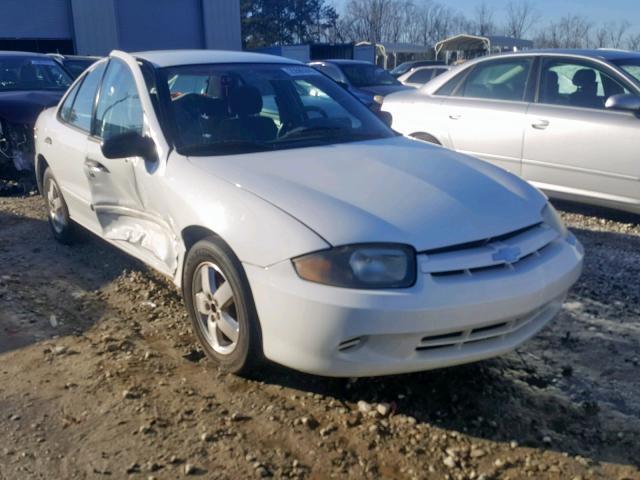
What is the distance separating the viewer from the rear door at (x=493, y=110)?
6.52 meters

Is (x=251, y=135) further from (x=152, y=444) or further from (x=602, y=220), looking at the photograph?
(x=602, y=220)

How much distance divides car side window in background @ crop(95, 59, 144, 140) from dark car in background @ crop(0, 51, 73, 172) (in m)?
3.56

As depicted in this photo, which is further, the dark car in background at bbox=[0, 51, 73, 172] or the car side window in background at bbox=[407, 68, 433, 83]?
the car side window in background at bbox=[407, 68, 433, 83]

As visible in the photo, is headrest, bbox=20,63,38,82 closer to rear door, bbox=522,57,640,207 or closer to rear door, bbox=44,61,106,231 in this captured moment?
rear door, bbox=44,61,106,231

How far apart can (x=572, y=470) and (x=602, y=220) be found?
13.3 feet

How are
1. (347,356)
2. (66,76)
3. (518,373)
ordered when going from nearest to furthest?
(347,356) < (518,373) < (66,76)

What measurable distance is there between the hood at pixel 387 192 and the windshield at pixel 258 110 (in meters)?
0.21

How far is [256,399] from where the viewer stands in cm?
324

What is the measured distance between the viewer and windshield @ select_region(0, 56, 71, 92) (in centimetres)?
903

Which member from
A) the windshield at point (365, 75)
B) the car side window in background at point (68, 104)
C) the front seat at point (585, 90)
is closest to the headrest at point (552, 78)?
the front seat at point (585, 90)

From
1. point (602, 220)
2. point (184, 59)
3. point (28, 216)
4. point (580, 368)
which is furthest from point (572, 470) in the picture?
point (28, 216)

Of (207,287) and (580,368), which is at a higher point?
(207,287)

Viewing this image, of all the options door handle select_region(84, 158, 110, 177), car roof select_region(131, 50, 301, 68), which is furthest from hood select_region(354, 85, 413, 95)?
door handle select_region(84, 158, 110, 177)

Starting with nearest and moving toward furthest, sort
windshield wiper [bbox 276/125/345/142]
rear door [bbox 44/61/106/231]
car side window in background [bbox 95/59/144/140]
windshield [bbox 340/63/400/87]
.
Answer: windshield wiper [bbox 276/125/345/142] → car side window in background [bbox 95/59/144/140] → rear door [bbox 44/61/106/231] → windshield [bbox 340/63/400/87]
